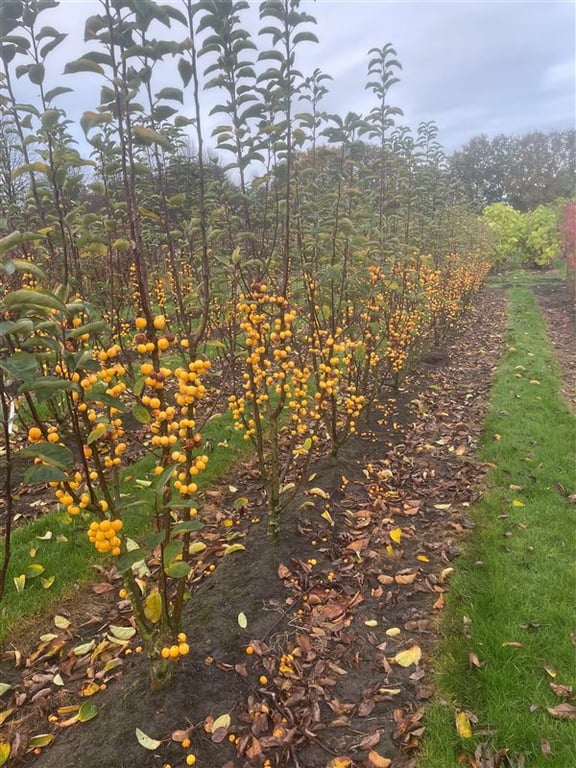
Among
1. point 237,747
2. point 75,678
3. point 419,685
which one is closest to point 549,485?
point 419,685

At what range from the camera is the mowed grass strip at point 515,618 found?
2328 millimetres

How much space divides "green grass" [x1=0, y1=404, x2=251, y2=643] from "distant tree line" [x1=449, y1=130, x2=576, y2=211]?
4421 cm

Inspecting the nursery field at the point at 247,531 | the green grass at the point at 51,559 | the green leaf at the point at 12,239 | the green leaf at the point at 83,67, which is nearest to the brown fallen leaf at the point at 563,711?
the nursery field at the point at 247,531

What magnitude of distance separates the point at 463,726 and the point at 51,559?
294 centimetres

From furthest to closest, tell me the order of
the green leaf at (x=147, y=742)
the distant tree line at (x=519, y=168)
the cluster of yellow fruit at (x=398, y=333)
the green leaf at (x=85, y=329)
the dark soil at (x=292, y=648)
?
1. the distant tree line at (x=519, y=168)
2. the cluster of yellow fruit at (x=398, y=333)
3. the dark soil at (x=292, y=648)
4. the green leaf at (x=147, y=742)
5. the green leaf at (x=85, y=329)

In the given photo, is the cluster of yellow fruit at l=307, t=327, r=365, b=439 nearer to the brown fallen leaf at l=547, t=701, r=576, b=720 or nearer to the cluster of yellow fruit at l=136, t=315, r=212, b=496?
the cluster of yellow fruit at l=136, t=315, r=212, b=496

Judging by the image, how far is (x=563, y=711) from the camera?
2422 mm

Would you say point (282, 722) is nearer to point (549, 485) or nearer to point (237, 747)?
point (237, 747)

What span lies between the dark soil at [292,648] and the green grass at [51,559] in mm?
161

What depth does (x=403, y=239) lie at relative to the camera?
24.4 feet

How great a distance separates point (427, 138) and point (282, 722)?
30.9 feet

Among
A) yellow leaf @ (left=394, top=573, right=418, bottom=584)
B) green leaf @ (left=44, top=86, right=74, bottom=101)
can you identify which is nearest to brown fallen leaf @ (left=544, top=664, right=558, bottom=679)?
yellow leaf @ (left=394, top=573, right=418, bottom=584)

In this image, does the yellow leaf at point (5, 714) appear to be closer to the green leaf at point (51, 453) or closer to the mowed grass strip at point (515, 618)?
the green leaf at point (51, 453)

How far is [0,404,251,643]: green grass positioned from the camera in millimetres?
3174
